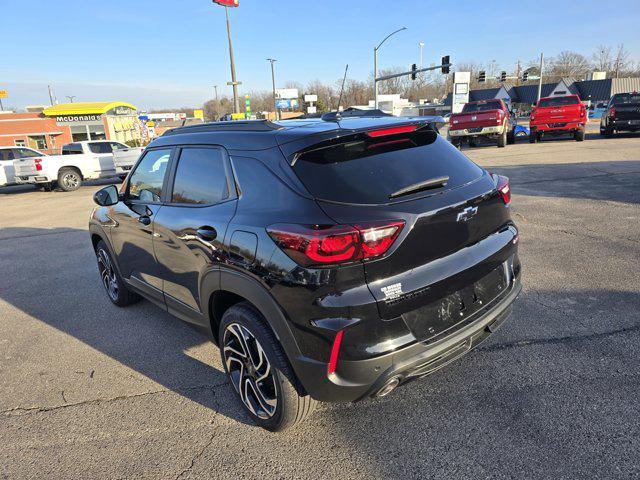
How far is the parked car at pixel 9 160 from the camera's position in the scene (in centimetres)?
1686

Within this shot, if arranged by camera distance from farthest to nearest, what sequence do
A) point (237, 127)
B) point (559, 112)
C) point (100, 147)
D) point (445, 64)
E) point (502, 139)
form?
point (445, 64) < point (502, 139) < point (100, 147) < point (559, 112) < point (237, 127)

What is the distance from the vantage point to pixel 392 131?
2668 millimetres

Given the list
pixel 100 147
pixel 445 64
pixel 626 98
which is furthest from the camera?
pixel 445 64

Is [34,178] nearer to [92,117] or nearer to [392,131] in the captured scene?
[392,131]

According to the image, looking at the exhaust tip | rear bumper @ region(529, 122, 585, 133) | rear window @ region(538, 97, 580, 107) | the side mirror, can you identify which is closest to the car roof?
the side mirror

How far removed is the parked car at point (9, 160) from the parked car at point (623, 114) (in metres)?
24.1

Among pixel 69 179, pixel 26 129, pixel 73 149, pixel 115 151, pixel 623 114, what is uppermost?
pixel 26 129

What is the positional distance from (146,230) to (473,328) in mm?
2604

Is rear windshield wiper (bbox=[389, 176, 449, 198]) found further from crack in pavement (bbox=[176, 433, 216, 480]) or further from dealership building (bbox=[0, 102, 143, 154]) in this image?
dealership building (bbox=[0, 102, 143, 154])

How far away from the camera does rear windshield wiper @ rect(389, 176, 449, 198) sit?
7.73 feet

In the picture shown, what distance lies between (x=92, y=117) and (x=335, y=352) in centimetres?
4684

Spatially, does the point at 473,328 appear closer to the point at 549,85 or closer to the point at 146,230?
the point at 146,230

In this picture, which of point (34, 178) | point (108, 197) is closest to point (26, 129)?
point (34, 178)

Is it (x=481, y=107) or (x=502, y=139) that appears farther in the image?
(x=481, y=107)
